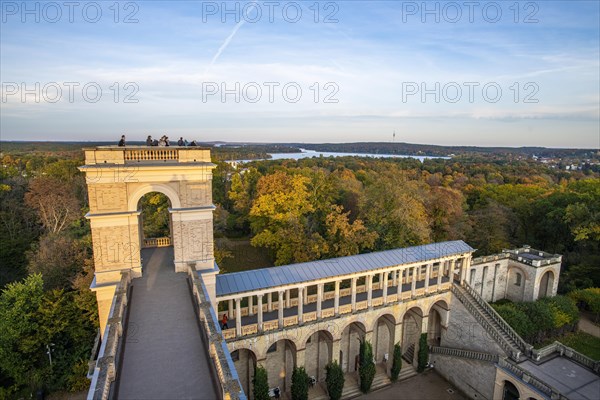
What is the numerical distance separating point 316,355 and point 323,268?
296 inches

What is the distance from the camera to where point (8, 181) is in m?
52.6

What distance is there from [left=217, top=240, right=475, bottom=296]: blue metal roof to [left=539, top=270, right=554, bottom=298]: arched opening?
12.7 meters

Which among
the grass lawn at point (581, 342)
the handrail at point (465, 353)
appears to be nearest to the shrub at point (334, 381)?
the handrail at point (465, 353)

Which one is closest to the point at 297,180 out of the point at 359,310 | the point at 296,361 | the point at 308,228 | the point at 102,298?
the point at 308,228

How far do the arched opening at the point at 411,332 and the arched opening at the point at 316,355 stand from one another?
740 centimetres

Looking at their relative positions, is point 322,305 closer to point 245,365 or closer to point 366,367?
point 366,367

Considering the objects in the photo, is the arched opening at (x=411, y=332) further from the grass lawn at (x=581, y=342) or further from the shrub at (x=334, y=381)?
the grass lawn at (x=581, y=342)

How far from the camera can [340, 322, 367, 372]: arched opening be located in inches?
1096

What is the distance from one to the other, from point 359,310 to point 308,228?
12.2 metres

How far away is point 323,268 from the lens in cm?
2406

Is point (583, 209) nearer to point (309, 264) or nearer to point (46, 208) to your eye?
point (309, 264)

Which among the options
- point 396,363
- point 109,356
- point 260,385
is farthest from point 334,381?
point 109,356

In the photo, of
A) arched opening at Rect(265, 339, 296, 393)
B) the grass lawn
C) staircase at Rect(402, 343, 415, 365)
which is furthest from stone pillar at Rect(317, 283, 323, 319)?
the grass lawn

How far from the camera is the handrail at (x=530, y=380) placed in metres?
20.7
